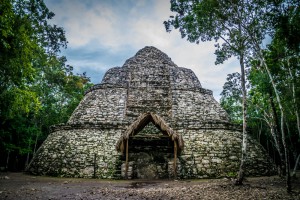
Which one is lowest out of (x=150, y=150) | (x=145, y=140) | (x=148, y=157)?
(x=148, y=157)

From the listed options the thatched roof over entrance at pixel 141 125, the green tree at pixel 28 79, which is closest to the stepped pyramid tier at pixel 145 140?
the thatched roof over entrance at pixel 141 125

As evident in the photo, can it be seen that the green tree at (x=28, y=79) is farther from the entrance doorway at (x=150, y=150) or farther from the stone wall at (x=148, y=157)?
the entrance doorway at (x=150, y=150)

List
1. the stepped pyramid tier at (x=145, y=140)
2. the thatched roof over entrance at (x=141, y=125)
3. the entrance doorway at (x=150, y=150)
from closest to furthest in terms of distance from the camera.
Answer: the thatched roof over entrance at (x=141, y=125), the entrance doorway at (x=150, y=150), the stepped pyramid tier at (x=145, y=140)

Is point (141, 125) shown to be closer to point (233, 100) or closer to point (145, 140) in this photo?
point (145, 140)

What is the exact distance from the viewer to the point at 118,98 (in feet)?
49.3

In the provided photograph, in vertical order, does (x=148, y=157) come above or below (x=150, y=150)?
below

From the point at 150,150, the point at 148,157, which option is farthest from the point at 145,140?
the point at 148,157

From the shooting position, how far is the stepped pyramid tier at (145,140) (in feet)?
33.3

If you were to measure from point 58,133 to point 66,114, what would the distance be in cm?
932

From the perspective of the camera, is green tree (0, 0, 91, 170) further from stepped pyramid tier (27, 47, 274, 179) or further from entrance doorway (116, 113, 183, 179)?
entrance doorway (116, 113, 183, 179)

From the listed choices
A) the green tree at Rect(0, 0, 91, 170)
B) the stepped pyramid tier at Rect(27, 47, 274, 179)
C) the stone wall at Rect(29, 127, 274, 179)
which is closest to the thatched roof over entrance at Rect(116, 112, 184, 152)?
the stepped pyramid tier at Rect(27, 47, 274, 179)

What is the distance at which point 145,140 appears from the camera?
34.4 ft

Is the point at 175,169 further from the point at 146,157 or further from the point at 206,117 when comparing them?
the point at 206,117

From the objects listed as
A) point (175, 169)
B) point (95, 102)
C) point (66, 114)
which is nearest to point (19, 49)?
point (95, 102)
